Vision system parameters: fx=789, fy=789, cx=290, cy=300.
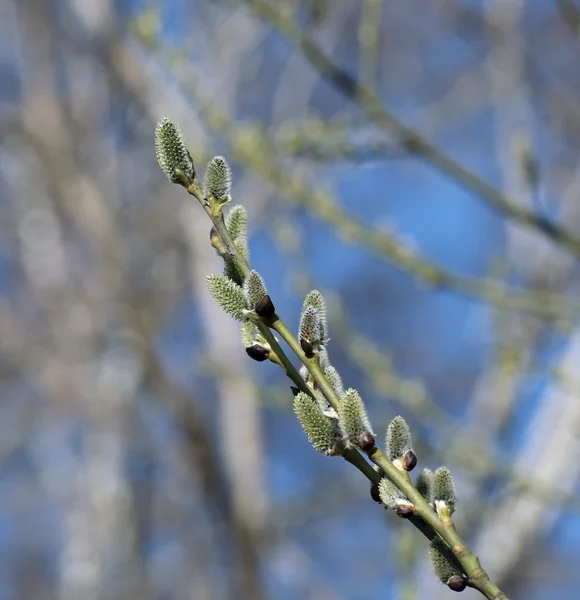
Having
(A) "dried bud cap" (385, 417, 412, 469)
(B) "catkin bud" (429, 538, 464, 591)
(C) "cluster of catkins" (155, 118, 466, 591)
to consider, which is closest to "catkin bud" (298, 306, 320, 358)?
(C) "cluster of catkins" (155, 118, 466, 591)

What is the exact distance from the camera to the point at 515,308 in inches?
75.8

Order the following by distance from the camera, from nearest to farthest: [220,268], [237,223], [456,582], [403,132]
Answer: [456,582], [237,223], [403,132], [220,268]

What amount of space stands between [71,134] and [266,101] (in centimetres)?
217

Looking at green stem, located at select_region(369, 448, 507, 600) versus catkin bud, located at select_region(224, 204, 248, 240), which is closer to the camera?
green stem, located at select_region(369, 448, 507, 600)

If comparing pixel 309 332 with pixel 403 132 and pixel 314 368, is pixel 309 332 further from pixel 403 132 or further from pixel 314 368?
pixel 403 132

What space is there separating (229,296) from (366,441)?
0.65 feet

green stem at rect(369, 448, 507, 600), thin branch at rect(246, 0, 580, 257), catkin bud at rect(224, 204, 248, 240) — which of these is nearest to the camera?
green stem at rect(369, 448, 507, 600)

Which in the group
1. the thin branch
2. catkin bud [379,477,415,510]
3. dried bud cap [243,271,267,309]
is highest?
the thin branch

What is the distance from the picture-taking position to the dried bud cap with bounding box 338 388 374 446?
750 millimetres

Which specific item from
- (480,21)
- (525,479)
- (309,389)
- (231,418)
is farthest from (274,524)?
(309,389)

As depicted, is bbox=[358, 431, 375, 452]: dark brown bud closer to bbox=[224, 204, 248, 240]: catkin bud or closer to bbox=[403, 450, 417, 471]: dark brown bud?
bbox=[403, 450, 417, 471]: dark brown bud

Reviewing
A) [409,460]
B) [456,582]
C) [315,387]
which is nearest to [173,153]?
[315,387]

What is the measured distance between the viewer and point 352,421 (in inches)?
29.5

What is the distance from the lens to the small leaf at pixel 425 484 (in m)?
0.80
